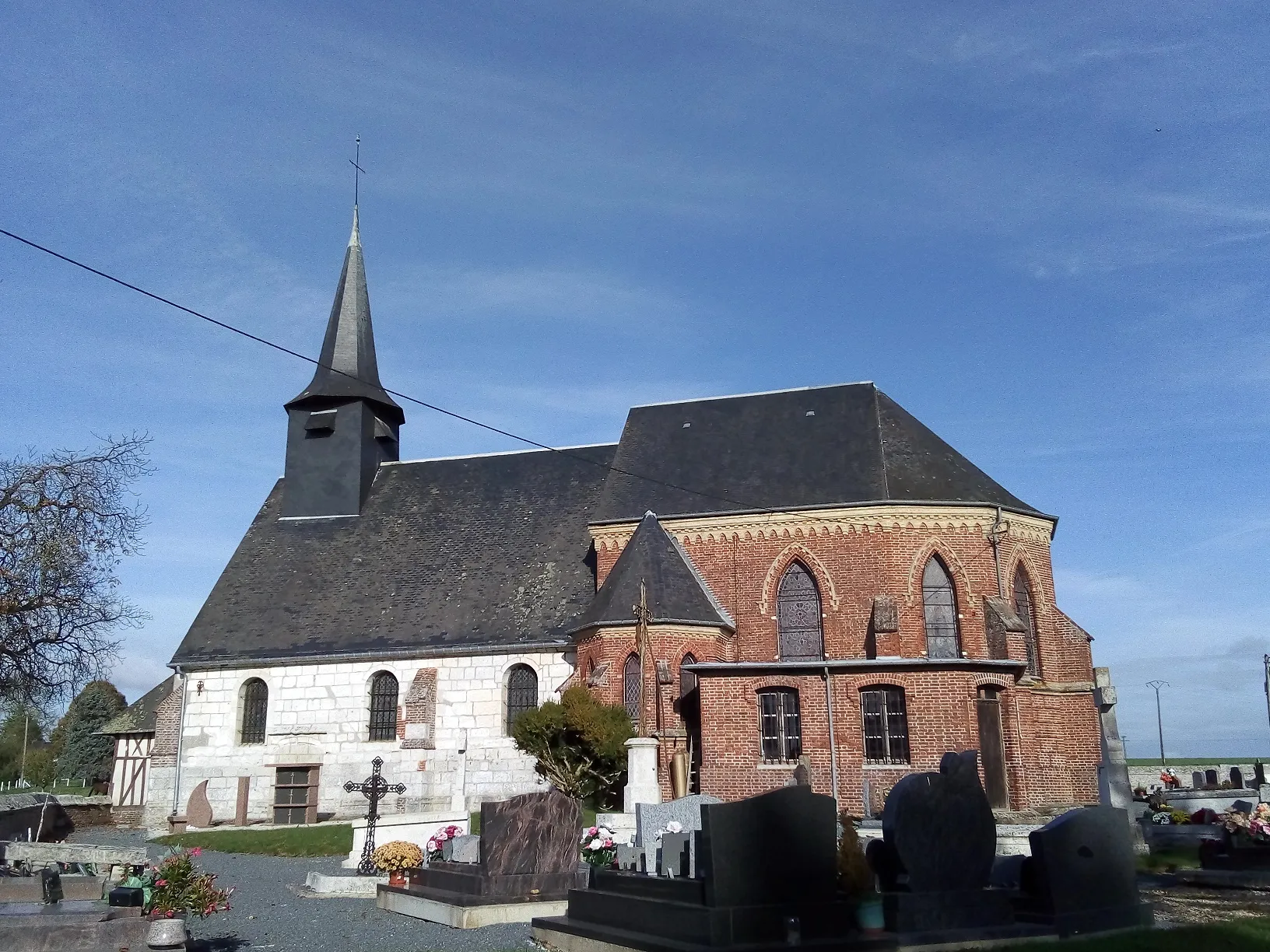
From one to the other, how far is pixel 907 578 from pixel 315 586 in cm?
1664

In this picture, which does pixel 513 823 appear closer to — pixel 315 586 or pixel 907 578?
pixel 907 578

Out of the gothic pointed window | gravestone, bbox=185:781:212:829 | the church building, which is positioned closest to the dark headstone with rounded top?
the church building

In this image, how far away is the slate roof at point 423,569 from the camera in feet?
92.4

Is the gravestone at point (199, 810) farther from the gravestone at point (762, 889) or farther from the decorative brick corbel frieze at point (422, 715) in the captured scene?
the gravestone at point (762, 889)

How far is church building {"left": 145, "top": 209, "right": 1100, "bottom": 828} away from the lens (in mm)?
22828

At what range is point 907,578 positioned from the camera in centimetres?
2570

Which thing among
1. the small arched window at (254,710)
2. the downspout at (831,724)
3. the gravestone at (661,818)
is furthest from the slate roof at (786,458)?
the gravestone at (661,818)

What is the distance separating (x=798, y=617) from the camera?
26.6 metres

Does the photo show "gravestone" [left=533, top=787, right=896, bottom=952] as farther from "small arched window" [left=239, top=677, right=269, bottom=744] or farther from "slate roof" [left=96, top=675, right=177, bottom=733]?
"slate roof" [left=96, top=675, right=177, bottom=733]

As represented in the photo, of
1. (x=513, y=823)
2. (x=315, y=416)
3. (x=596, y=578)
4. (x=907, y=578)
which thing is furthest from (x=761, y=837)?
(x=315, y=416)

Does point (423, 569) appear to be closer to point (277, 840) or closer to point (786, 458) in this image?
point (277, 840)

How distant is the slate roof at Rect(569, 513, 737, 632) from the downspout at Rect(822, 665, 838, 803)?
337 centimetres

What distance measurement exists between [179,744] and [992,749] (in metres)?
21.1

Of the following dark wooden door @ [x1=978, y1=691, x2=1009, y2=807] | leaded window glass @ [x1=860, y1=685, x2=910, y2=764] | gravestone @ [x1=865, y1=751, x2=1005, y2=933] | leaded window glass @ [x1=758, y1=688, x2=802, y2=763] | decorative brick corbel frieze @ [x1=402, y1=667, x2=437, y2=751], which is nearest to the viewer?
gravestone @ [x1=865, y1=751, x2=1005, y2=933]
